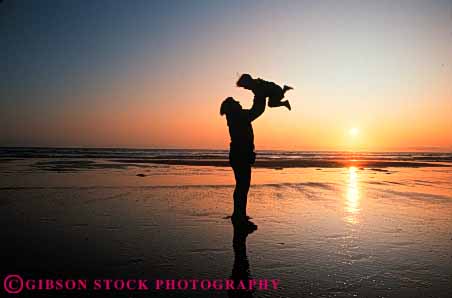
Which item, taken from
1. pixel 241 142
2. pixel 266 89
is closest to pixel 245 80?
pixel 266 89

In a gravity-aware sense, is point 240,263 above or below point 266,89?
below

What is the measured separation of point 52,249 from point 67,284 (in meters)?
1.78

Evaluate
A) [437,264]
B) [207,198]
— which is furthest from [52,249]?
[207,198]

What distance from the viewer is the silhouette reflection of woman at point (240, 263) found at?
437 cm

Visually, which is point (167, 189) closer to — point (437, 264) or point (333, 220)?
point (333, 220)

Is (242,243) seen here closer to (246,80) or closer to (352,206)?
(246,80)

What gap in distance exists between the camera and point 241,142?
8.78 meters

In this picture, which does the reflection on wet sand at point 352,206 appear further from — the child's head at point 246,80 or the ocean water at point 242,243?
the child's head at point 246,80

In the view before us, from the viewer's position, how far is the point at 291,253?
603cm

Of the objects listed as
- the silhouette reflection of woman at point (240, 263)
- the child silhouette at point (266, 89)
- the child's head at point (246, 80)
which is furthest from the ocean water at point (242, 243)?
the child's head at point (246, 80)

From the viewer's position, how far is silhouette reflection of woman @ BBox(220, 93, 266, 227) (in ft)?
28.6

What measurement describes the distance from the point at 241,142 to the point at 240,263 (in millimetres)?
3855

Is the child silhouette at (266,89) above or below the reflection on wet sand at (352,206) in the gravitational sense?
above

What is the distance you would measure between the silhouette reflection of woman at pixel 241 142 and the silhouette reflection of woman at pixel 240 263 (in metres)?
1.11
